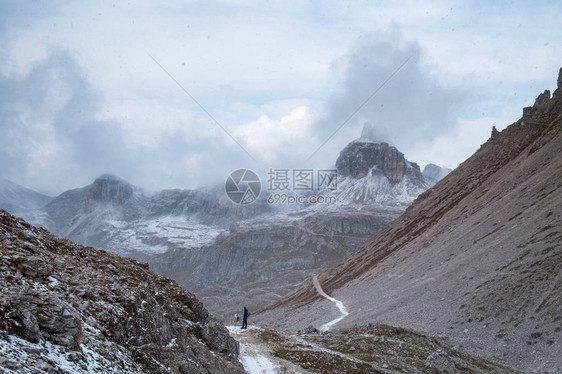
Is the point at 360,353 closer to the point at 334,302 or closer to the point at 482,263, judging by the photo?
the point at 482,263

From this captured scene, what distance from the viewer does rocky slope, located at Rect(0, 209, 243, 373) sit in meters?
12.3

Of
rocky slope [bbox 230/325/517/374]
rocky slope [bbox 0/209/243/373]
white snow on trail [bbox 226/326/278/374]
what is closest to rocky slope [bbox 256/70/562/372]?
rocky slope [bbox 230/325/517/374]

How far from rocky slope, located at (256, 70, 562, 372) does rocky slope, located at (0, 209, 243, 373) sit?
29.7 meters

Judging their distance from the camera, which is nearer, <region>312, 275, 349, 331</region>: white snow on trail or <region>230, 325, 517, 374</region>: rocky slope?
<region>230, 325, 517, 374</region>: rocky slope

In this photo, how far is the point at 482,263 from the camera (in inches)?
2256

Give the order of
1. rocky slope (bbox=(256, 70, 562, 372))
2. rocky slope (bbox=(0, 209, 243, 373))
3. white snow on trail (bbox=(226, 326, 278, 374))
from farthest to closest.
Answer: rocky slope (bbox=(256, 70, 562, 372)), white snow on trail (bbox=(226, 326, 278, 374)), rocky slope (bbox=(0, 209, 243, 373))

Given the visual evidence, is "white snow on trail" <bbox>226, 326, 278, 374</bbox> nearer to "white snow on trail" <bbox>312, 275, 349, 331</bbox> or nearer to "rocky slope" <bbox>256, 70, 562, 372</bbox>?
"rocky slope" <bbox>256, 70, 562, 372</bbox>

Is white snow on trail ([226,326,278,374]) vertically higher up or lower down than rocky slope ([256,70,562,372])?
lower down

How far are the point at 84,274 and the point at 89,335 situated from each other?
4.32 metres

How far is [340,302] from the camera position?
85438 millimetres

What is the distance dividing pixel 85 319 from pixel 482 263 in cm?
5410

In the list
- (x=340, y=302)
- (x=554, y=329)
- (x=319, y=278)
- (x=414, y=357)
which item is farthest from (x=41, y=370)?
(x=319, y=278)

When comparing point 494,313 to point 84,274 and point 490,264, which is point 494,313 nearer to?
point 490,264

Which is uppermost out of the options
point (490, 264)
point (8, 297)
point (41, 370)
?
point (490, 264)
